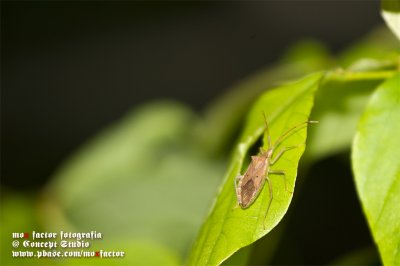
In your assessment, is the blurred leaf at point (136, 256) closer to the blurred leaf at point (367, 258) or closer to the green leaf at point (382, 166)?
the blurred leaf at point (367, 258)

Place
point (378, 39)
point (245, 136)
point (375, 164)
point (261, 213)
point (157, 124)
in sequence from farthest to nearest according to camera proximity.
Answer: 1. point (157, 124)
2. point (378, 39)
3. point (245, 136)
4. point (375, 164)
5. point (261, 213)

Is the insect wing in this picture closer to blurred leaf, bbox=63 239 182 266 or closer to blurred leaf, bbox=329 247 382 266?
blurred leaf, bbox=63 239 182 266

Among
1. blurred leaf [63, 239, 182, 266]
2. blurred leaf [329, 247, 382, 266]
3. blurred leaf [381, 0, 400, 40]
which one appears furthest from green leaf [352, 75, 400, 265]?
blurred leaf [63, 239, 182, 266]

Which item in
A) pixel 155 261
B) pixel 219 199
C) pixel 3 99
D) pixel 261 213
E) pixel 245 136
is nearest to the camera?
pixel 261 213

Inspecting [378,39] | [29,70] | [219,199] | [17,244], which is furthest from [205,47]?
[219,199]

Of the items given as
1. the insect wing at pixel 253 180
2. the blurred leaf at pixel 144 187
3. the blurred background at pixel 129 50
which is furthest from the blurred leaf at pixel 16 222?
the blurred background at pixel 129 50

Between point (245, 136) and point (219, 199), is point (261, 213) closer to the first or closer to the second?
point (219, 199)
